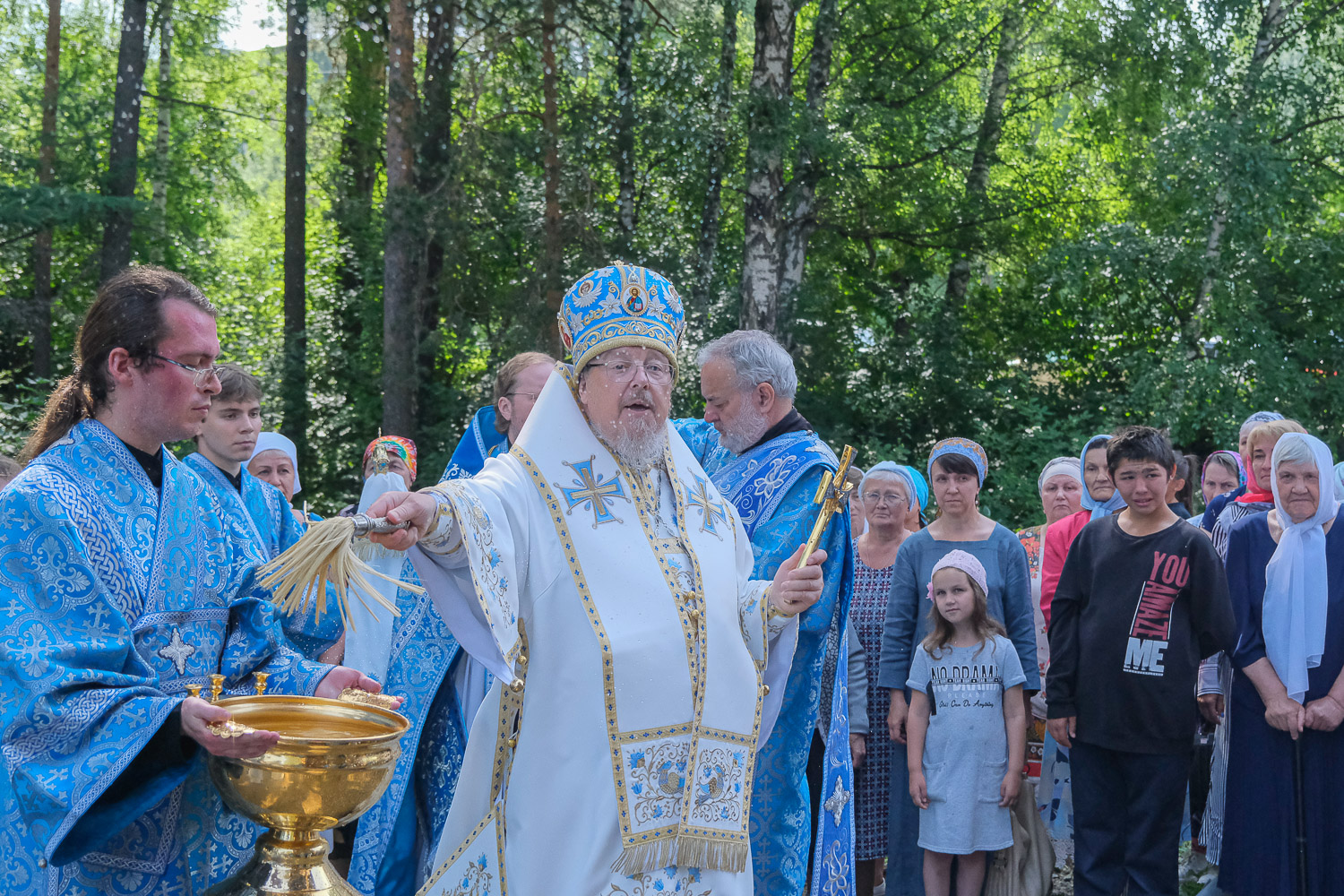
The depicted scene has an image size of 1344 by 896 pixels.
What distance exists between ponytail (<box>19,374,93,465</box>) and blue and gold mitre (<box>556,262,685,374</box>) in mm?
1206

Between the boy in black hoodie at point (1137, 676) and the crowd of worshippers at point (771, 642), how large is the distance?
0.04 ft

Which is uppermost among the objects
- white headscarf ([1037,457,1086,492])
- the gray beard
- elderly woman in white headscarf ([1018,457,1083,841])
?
the gray beard

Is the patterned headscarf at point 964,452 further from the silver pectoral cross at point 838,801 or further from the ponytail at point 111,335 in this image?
the ponytail at point 111,335

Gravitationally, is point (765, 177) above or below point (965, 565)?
above

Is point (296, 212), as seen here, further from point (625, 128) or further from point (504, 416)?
point (504, 416)

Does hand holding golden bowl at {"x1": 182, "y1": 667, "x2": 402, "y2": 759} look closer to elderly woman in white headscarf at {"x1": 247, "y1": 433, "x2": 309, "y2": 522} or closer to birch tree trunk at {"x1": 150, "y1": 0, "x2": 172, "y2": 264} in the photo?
elderly woman in white headscarf at {"x1": 247, "y1": 433, "x2": 309, "y2": 522}

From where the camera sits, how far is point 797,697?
Answer: 4.11 meters

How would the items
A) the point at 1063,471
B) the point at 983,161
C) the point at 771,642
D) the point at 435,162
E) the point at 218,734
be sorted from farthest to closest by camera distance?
1. the point at 983,161
2. the point at 435,162
3. the point at 1063,471
4. the point at 771,642
5. the point at 218,734

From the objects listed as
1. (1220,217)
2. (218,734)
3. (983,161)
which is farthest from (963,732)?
(983,161)

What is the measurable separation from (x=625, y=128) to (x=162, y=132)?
9693 mm

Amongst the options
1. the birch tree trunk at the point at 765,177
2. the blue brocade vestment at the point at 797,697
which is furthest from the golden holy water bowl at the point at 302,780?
the birch tree trunk at the point at 765,177

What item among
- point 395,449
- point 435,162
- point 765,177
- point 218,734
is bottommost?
point 218,734

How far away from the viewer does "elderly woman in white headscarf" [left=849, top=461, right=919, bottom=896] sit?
5.84 metres

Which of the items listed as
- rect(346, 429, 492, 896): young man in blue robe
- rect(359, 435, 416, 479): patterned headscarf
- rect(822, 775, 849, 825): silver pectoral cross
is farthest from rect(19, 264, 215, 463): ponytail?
rect(359, 435, 416, 479): patterned headscarf
